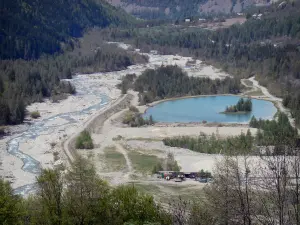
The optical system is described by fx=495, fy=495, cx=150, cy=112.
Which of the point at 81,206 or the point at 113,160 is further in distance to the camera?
the point at 113,160

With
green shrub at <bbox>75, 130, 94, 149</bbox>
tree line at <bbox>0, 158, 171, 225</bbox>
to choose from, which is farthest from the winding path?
tree line at <bbox>0, 158, 171, 225</bbox>

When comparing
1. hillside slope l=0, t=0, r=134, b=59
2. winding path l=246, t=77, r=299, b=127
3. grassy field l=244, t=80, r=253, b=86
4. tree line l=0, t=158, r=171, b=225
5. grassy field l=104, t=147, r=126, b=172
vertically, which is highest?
hillside slope l=0, t=0, r=134, b=59

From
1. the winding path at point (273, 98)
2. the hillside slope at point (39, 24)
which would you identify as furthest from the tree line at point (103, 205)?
the hillside slope at point (39, 24)

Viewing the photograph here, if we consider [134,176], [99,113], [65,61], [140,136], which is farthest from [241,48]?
[134,176]

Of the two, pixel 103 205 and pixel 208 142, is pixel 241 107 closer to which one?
pixel 208 142

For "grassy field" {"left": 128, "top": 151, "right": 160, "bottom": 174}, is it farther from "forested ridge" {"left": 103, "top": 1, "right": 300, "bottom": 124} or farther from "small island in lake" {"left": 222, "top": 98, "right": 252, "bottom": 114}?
"small island in lake" {"left": 222, "top": 98, "right": 252, "bottom": 114}

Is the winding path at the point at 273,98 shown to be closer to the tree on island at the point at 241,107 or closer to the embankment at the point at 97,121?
the tree on island at the point at 241,107

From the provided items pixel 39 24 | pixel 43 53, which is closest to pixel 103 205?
pixel 43 53
